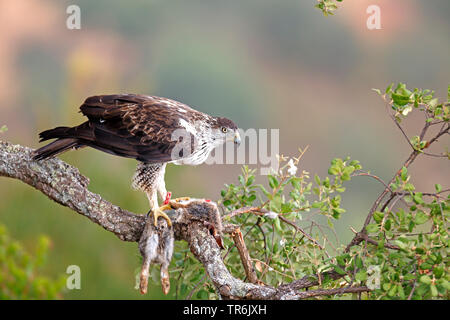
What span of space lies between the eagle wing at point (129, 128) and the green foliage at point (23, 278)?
0.54 metres

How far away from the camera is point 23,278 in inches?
77.7

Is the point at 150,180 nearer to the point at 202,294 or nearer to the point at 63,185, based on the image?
the point at 63,185

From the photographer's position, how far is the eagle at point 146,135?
2404mm

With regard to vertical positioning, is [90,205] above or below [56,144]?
below

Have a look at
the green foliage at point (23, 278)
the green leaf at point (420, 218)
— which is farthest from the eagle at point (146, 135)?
the green leaf at point (420, 218)

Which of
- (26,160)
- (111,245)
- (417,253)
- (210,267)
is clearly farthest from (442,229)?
(111,245)

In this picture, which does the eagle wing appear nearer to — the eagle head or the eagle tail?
the eagle tail

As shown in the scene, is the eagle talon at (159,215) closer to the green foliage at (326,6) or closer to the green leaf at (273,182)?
the green leaf at (273,182)

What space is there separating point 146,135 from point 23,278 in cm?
77

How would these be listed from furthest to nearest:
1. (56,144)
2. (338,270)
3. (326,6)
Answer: (56,144) < (326,6) < (338,270)

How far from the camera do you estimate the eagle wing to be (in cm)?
241

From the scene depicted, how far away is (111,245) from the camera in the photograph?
366 centimetres

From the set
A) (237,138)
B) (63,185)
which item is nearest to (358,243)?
(237,138)

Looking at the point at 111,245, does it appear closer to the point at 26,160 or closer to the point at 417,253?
the point at 26,160
